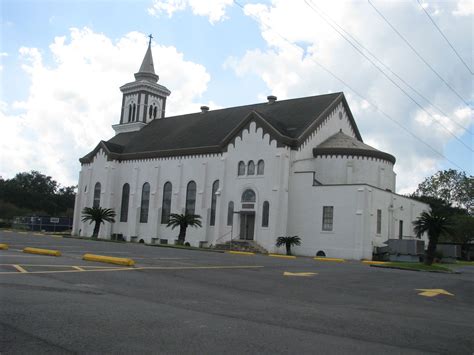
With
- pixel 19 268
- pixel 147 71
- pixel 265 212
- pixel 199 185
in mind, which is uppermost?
pixel 147 71

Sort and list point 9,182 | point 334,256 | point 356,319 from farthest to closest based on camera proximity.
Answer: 1. point 9,182
2. point 334,256
3. point 356,319

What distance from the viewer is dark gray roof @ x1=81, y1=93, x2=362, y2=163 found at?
1790 inches

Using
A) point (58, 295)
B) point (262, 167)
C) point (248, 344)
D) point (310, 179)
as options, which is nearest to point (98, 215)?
point (262, 167)

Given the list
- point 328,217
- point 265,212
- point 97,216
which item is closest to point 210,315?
point 328,217

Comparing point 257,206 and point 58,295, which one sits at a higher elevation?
point 257,206

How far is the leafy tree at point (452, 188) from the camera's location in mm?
77562

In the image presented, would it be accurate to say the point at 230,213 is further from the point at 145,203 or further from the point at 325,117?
the point at 145,203

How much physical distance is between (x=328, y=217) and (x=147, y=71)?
40118mm

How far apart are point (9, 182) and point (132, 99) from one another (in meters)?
63.5

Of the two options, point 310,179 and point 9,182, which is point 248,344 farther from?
point 9,182

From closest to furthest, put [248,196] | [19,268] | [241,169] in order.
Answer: [19,268]
[248,196]
[241,169]

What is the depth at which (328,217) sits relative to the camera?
4175 cm

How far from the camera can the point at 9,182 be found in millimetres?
118688

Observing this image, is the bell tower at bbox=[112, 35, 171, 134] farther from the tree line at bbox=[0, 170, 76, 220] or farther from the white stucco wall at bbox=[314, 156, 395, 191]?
the tree line at bbox=[0, 170, 76, 220]
